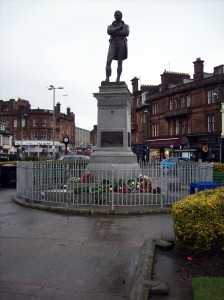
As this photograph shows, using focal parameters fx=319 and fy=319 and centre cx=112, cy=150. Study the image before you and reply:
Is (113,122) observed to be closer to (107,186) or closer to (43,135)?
(107,186)

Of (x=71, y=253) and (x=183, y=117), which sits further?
(x=183, y=117)

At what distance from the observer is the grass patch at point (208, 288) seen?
390 centimetres

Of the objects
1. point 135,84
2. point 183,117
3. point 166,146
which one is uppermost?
point 135,84

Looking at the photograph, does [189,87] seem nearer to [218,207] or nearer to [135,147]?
[135,147]

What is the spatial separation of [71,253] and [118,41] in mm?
10120

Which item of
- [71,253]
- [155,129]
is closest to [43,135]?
[155,129]

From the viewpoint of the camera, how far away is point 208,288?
13.5ft

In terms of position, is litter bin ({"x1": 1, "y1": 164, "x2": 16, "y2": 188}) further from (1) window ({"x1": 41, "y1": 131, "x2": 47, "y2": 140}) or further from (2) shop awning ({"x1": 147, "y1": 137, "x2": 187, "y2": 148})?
(1) window ({"x1": 41, "y1": 131, "x2": 47, "y2": 140})

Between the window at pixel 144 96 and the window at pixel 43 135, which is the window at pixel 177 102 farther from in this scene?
the window at pixel 43 135

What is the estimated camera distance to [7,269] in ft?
16.6

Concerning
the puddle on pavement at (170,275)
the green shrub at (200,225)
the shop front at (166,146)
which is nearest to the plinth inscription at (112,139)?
the puddle on pavement at (170,275)

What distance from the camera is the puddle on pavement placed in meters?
4.17

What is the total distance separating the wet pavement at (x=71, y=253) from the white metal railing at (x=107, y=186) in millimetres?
1212

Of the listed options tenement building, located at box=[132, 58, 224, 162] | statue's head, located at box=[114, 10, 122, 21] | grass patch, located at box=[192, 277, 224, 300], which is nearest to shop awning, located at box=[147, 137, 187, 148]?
tenement building, located at box=[132, 58, 224, 162]
